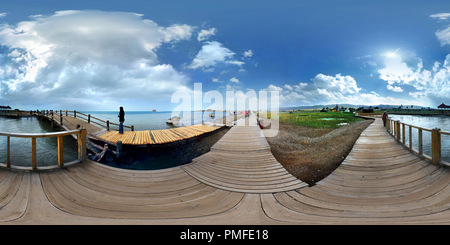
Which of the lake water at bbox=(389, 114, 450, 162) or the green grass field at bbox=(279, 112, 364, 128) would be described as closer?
the lake water at bbox=(389, 114, 450, 162)

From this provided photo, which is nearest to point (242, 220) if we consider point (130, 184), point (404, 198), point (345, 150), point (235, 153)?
point (130, 184)

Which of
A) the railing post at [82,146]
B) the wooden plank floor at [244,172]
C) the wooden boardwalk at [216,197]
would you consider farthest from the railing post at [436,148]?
the railing post at [82,146]

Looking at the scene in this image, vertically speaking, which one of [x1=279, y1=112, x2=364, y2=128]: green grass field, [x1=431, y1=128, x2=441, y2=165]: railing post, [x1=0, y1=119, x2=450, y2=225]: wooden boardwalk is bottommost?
[x1=0, y1=119, x2=450, y2=225]: wooden boardwalk

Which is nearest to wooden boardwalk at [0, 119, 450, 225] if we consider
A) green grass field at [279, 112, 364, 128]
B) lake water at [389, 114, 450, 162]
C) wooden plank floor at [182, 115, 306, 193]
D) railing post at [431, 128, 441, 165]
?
wooden plank floor at [182, 115, 306, 193]

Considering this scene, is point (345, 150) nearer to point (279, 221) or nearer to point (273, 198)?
point (273, 198)

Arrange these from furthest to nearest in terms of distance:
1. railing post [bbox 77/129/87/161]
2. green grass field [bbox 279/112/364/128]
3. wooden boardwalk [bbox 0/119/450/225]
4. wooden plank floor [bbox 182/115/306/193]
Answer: green grass field [bbox 279/112/364/128] < railing post [bbox 77/129/87/161] < wooden plank floor [bbox 182/115/306/193] < wooden boardwalk [bbox 0/119/450/225]

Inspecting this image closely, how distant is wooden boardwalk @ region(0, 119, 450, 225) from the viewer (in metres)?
2.20

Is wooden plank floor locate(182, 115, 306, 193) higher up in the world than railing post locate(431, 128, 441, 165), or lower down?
lower down

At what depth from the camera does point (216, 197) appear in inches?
109

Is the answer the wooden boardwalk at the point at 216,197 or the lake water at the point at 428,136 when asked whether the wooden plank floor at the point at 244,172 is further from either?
the lake water at the point at 428,136

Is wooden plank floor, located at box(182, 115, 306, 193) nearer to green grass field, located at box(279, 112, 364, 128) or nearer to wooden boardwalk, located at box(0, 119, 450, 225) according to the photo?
wooden boardwalk, located at box(0, 119, 450, 225)

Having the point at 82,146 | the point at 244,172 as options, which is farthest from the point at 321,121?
the point at 82,146

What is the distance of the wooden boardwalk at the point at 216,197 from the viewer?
2199 mm

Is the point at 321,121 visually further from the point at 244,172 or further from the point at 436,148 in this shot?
the point at 244,172
